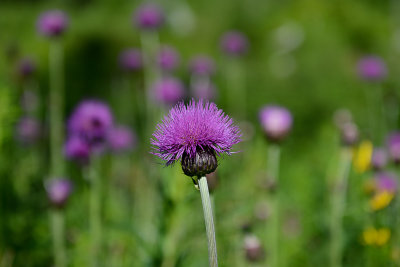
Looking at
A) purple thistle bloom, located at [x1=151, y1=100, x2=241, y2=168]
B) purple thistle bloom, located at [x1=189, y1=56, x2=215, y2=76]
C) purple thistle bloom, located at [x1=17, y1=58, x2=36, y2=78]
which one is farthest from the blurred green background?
purple thistle bloom, located at [x1=151, y1=100, x2=241, y2=168]

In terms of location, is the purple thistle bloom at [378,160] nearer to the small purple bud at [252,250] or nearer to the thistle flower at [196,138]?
the small purple bud at [252,250]

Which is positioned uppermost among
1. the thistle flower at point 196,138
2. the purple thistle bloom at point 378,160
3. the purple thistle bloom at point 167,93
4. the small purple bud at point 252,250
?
the purple thistle bloom at point 167,93

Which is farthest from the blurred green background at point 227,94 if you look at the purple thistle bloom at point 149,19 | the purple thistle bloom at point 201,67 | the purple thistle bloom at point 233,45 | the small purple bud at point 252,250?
the purple thistle bloom at point 233,45

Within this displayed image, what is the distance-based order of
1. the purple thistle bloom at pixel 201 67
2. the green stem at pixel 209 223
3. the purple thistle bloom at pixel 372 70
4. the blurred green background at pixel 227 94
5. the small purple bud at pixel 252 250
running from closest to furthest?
the green stem at pixel 209 223, the small purple bud at pixel 252 250, the blurred green background at pixel 227 94, the purple thistle bloom at pixel 372 70, the purple thistle bloom at pixel 201 67

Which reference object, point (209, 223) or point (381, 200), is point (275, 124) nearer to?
point (381, 200)

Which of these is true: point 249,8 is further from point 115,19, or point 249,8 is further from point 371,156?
point 371,156

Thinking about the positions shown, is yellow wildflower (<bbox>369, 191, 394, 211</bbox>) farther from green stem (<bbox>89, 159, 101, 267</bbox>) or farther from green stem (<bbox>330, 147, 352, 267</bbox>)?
green stem (<bbox>89, 159, 101, 267</bbox>)

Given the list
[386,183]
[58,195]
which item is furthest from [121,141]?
[386,183]
